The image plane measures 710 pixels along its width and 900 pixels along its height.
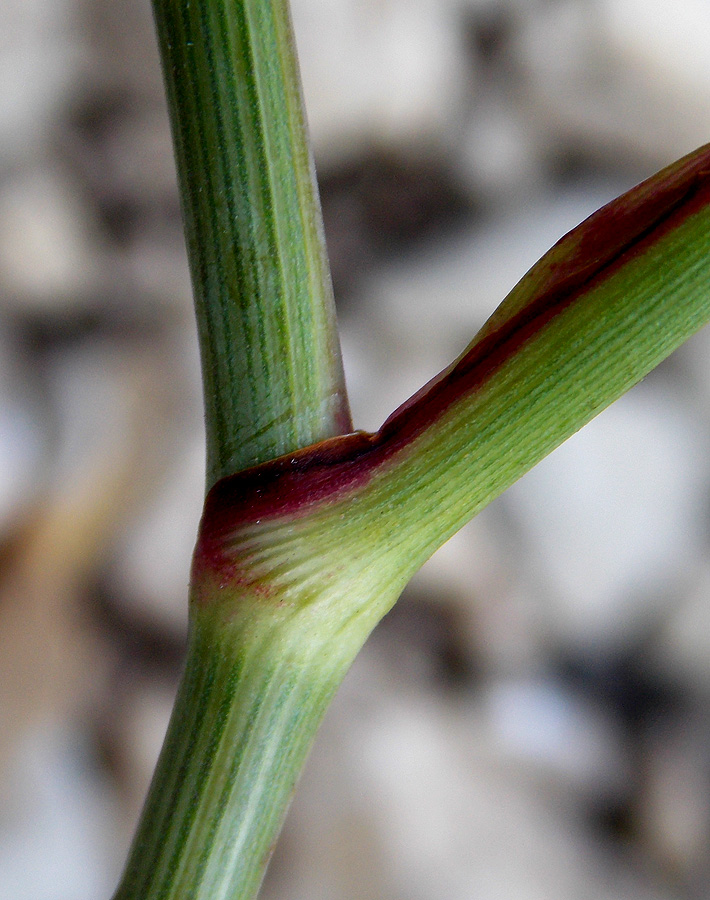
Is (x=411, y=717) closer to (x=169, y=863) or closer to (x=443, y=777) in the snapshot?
(x=443, y=777)

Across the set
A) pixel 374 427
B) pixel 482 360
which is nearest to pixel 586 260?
pixel 482 360

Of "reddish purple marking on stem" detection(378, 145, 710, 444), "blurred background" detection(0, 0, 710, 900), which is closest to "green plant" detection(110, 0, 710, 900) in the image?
"reddish purple marking on stem" detection(378, 145, 710, 444)

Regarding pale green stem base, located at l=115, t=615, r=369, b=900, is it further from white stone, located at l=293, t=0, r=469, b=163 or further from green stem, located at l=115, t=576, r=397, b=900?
white stone, located at l=293, t=0, r=469, b=163

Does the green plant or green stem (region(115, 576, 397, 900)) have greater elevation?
the green plant

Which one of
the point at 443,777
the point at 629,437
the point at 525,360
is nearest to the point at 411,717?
the point at 443,777

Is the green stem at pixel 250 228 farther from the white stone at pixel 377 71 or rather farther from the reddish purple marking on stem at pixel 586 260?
the white stone at pixel 377 71

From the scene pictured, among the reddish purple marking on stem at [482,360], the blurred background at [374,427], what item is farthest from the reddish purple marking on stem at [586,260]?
the blurred background at [374,427]

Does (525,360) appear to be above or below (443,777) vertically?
above
